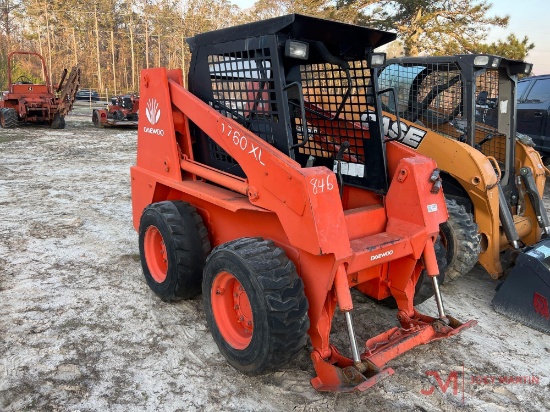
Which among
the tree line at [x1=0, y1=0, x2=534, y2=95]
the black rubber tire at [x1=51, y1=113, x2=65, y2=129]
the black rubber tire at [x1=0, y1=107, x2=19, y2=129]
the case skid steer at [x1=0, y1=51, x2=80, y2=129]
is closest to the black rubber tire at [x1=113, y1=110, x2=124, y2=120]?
the case skid steer at [x1=0, y1=51, x2=80, y2=129]

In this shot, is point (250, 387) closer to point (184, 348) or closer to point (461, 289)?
point (184, 348)

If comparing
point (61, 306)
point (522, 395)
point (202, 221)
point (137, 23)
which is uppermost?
point (137, 23)

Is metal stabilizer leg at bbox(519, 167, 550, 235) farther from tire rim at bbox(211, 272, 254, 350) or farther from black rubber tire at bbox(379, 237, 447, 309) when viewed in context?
tire rim at bbox(211, 272, 254, 350)

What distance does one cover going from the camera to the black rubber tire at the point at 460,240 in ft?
13.4

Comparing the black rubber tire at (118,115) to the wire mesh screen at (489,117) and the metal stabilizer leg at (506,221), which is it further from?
the metal stabilizer leg at (506,221)

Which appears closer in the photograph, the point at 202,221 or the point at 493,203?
the point at 202,221

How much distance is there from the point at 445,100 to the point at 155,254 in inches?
125

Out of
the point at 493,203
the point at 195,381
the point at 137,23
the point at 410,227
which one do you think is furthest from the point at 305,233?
the point at 137,23

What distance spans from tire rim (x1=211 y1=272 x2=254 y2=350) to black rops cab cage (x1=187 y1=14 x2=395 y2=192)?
0.83 metres

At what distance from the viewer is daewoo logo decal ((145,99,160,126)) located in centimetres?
383

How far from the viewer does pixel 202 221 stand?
12.0 ft

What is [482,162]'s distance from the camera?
4.09 metres

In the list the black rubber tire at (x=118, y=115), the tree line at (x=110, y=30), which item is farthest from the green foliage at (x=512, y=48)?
the black rubber tire at (x=118, y=115)

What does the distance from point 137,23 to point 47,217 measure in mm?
34621
